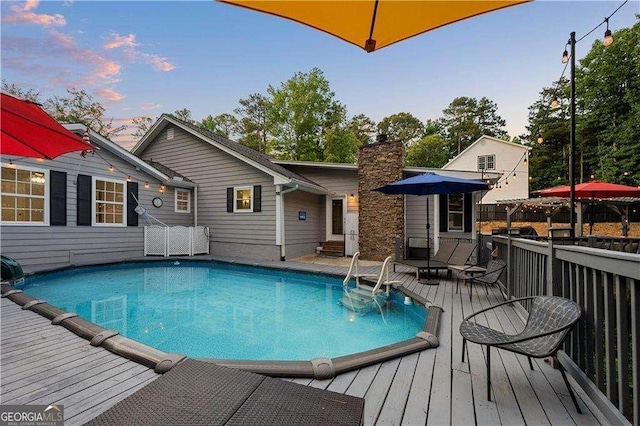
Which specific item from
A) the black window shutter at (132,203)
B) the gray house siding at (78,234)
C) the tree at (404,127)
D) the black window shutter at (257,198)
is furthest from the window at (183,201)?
the tree at (404,127)

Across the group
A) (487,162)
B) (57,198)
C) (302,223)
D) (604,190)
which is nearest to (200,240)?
(302,223)

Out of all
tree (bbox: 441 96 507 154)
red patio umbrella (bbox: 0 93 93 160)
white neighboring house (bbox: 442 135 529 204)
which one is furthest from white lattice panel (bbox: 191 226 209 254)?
tree (bbox: 441 96 507 154)

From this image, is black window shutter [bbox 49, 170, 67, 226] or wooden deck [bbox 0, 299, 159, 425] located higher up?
black window shutter [bbox 49, 170, 67, 226]

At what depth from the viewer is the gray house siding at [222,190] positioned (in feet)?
34.7

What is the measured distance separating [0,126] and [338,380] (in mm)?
3429

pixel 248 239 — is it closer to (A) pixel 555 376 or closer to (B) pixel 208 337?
(B) pixel 208 337

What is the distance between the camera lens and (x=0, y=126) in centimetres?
234

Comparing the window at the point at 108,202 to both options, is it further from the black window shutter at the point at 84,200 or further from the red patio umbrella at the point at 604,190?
the red patio umbrella at the point at 604,190

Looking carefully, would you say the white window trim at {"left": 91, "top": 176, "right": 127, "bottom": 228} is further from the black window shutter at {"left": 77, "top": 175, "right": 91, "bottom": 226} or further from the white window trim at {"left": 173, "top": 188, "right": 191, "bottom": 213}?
the white window trim at {"left": 173, "top": 188, "right": 191, "bottom": 213}

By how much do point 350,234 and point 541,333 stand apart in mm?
9357

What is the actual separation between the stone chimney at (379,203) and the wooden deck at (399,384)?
683 cm

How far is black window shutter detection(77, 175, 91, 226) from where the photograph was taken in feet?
29.2

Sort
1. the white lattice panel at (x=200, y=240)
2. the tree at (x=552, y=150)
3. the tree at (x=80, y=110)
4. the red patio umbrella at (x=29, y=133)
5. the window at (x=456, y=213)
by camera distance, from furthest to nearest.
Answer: the tree at (x=552, y=150), the tree at (x=80, y=110), the white lattice panel at (x=200, y=240), the window at (x=456, y=213), the red patio umbrella at (x=29, y=133)

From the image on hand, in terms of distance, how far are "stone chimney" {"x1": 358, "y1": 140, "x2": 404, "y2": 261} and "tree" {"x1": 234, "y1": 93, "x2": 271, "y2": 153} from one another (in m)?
16.7
